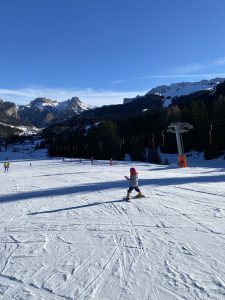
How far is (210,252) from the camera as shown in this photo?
8.77 metres

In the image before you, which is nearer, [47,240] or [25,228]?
[47,240]

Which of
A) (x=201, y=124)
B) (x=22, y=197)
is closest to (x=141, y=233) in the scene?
(x=22, y=197)

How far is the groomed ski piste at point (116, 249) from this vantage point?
7047mm

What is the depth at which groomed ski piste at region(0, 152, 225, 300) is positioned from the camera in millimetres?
7047

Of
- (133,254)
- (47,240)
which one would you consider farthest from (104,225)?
(133,254)

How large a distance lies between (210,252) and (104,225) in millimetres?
4261

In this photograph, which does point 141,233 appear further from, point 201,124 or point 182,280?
point 201,124

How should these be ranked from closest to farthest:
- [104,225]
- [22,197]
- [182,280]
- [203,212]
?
[182,280], [104,225], [203,212], [22,197]

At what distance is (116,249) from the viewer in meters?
9.50

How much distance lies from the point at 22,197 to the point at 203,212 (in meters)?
10.7

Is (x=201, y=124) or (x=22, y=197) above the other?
(x=201, y=124)

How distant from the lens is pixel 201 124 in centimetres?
8700

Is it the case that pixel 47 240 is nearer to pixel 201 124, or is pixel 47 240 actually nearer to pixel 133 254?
pixel 133 254

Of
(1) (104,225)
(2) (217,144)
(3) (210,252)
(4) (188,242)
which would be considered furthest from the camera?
(2) (217,144)
